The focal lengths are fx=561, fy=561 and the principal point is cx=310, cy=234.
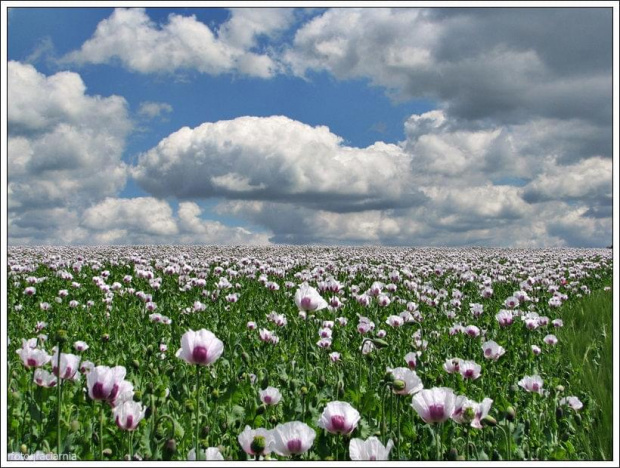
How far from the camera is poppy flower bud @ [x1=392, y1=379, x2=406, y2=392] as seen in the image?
2865mm

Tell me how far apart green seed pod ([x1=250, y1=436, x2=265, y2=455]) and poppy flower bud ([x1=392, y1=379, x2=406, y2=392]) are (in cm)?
80

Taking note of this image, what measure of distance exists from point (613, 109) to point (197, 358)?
2711 mm

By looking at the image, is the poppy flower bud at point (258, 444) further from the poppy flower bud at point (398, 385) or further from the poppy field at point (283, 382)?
the poppy flower bud at point (398, 385)

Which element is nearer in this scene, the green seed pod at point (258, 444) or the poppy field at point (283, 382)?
the green seed pod at point (258, 444)

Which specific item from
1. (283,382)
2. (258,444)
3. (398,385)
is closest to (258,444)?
(258,444)

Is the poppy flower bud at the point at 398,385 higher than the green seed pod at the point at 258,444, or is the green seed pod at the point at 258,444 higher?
the poppy flower bud at the point at 398,385

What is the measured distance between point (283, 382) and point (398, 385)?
1.90 meters

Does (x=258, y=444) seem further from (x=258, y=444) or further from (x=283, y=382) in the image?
(x=283, y=382)

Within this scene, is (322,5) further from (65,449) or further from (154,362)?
(154,362)

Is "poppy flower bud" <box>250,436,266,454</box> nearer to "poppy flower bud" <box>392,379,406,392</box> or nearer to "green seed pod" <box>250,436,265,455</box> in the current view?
"green seed pod" <box>250,436,265,455</box>

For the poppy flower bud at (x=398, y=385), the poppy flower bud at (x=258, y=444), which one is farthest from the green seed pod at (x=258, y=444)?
the poppy flower bud at (x=398, y=385)

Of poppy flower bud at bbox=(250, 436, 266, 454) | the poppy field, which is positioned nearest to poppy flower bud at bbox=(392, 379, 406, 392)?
the poppy field

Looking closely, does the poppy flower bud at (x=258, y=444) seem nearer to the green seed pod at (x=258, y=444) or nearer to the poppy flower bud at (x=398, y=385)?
the green seed pod at (x=258, y=444)

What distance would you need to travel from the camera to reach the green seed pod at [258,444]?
2.42 m
